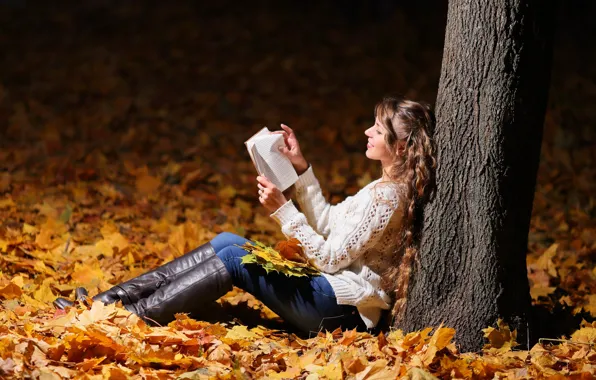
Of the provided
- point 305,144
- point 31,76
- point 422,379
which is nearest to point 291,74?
point 305,144

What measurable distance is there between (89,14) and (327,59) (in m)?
3.11

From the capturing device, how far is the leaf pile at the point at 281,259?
3.44m

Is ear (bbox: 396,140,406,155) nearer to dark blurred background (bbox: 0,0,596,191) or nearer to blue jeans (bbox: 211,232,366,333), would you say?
blue jeans (bbox: 211,232,366,333)

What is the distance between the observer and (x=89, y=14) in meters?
9.55

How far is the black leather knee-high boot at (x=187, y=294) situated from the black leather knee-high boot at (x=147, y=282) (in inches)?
2.1

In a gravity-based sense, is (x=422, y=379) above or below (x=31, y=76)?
below

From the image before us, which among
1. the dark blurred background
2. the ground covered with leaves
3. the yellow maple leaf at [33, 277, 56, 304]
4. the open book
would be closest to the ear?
the open book

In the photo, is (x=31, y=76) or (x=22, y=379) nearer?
(x=22, y=379)

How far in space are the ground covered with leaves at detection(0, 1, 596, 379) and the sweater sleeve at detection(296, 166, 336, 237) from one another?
53 cm

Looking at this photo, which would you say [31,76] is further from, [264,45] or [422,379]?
[422,379]

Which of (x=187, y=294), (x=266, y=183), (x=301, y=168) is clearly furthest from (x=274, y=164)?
(x=187, y=294)

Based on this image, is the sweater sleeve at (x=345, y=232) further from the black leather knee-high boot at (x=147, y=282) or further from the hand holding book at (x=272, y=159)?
the black leather knee-high boot at (x=147, y=282)

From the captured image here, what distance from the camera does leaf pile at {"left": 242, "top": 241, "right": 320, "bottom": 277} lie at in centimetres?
344

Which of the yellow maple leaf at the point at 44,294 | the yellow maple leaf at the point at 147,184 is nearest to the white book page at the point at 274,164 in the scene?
the yellow maple leaf at the point at 44,294
